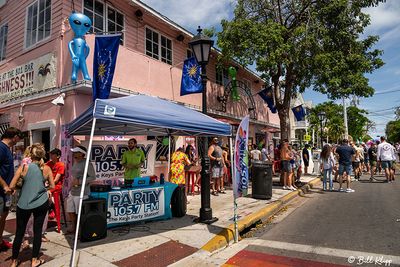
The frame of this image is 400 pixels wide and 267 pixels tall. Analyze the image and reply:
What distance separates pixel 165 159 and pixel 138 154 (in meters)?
3.15

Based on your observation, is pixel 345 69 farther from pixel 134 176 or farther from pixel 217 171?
pixel 134 176

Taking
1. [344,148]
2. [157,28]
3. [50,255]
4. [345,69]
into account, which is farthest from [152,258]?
[345,69]

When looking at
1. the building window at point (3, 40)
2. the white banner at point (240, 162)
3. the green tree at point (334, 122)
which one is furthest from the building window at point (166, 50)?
the green tree at point (334, 122)

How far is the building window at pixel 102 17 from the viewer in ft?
29.4

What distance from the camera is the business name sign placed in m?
5.83

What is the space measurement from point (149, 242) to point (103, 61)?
4.44 meters

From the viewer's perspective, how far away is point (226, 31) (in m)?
11.8

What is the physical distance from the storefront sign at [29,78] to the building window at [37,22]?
2.79 feet

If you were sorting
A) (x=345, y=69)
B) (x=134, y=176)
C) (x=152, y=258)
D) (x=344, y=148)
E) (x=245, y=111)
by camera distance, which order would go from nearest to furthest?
(x=152, y=258) → (x=134, y=176) → (x=344, y=148) → (x=345, y=69) → (x=245, y=111)

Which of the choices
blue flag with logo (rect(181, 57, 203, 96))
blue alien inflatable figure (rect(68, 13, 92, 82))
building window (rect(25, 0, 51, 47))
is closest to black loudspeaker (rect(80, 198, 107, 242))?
blue alien inflatable figure (rect(68, 13, 92, 82))

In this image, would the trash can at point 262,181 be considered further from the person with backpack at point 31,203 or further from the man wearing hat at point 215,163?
the person with backpack at point 31,203

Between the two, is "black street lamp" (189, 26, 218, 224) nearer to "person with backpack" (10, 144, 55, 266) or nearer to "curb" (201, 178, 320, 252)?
"curb" (201, 178, 320, 252)

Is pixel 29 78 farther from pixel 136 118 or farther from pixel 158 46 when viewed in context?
pixel 136 118

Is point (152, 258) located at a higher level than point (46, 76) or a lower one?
lower
